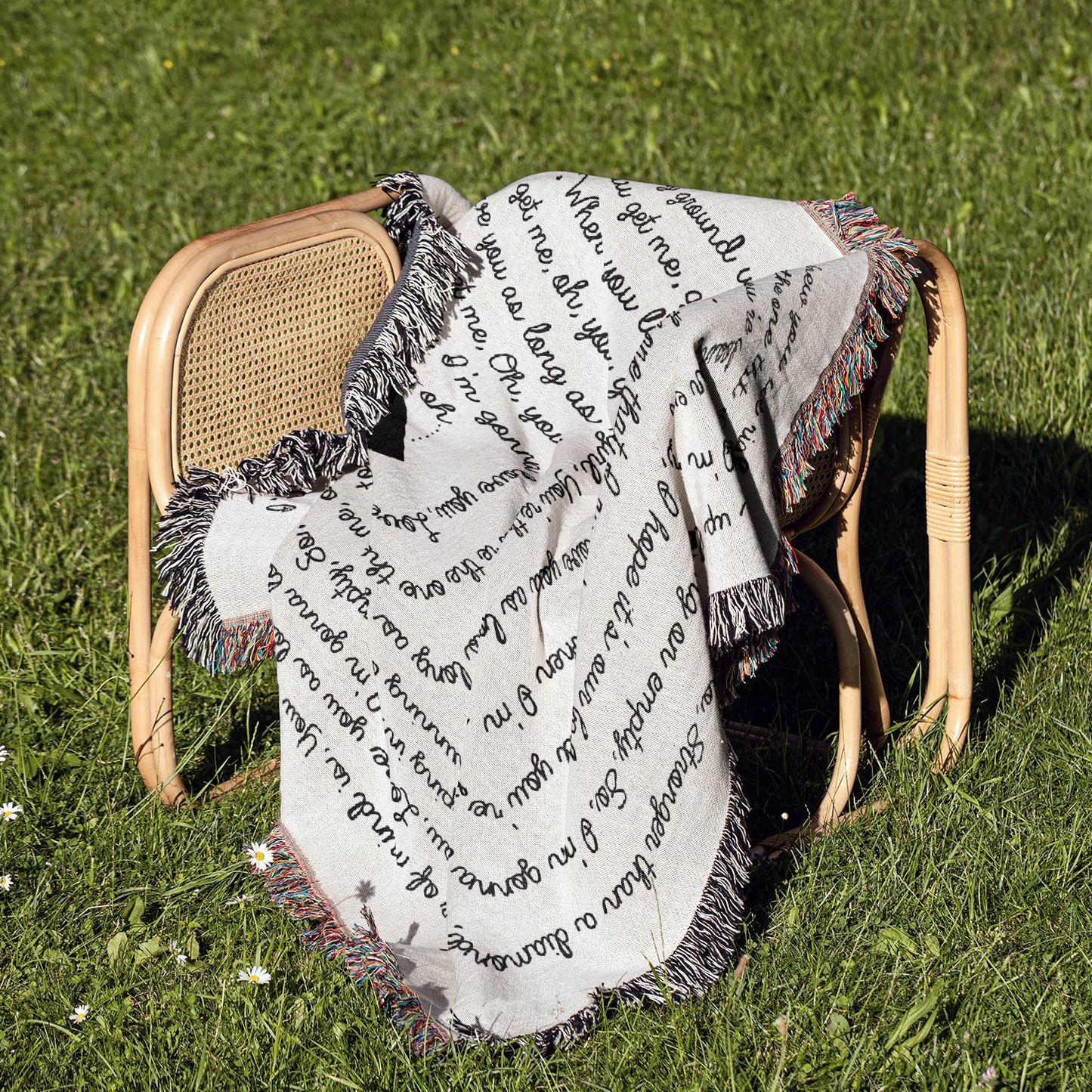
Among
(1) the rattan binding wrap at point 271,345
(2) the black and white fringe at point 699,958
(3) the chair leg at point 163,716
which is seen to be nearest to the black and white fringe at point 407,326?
(1) the rattan binding wrap at point 271,345

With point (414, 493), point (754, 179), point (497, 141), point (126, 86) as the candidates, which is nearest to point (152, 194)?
point (126, 86)

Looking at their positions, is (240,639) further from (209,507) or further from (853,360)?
(853,360)

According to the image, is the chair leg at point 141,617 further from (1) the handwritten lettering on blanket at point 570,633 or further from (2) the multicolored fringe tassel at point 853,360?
(2) the multicolored fringe tassel at point 853,360

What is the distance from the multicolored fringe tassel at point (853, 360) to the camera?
1.94 m

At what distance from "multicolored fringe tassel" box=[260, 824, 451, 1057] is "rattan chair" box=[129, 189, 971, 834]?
1.21 ft

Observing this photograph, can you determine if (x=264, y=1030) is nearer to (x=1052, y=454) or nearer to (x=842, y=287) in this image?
(x=842, y=287)

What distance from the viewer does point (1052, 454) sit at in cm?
306

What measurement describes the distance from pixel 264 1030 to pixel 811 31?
415 centimetres

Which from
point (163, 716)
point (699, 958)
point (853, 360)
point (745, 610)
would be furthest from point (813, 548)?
point (163, 716)

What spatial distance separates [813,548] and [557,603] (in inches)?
46.6

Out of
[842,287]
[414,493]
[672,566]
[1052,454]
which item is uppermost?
[842,287]

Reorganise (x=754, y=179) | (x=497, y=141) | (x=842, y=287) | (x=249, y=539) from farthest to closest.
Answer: (x=497, y=141) → (x=754, y=179) → (x=249, y=539) → (x=842, y=287)

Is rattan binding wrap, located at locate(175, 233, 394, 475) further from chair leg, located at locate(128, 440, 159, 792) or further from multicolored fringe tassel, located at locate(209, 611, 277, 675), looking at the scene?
multicolored fringe tassel, located at locate(209, 611, 277, 675)

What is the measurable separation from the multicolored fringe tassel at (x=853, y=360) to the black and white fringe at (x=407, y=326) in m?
0.76
